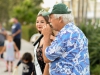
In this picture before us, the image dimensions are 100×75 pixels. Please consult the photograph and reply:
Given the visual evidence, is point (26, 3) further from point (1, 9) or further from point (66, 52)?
point (66, 52)

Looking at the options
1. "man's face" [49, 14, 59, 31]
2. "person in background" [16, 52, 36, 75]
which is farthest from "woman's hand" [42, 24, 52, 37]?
"person in background" [16, 52, 36, 75]

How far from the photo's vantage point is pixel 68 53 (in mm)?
3311

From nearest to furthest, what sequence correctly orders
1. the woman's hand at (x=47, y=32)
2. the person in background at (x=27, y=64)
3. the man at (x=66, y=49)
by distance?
the man at (x=66, y=49), the woman's hand at (x=47, y=32), the person in background at (x=27, y=64)

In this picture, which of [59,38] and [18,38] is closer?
[59,38]

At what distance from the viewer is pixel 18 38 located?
14641 millimetres

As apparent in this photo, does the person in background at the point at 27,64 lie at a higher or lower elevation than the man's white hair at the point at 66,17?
lower

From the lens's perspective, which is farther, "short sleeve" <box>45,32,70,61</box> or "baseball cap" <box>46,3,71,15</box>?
"baseball cap" <box>46,3,71,15</box>

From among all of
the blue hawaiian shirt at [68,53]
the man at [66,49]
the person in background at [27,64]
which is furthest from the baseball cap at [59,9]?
the person in background at [27,64]

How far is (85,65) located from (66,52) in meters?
0.22

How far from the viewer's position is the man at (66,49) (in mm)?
3305

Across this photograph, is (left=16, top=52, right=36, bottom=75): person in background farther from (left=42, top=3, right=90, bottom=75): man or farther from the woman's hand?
(left=42, top=3, right=90, bottom=75): man

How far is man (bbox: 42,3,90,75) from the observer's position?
3305 millimetres

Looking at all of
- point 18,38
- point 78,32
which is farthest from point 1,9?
point 78,32

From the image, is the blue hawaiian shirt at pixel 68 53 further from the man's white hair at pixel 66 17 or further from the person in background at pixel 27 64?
the person in background at pixel 27 64
